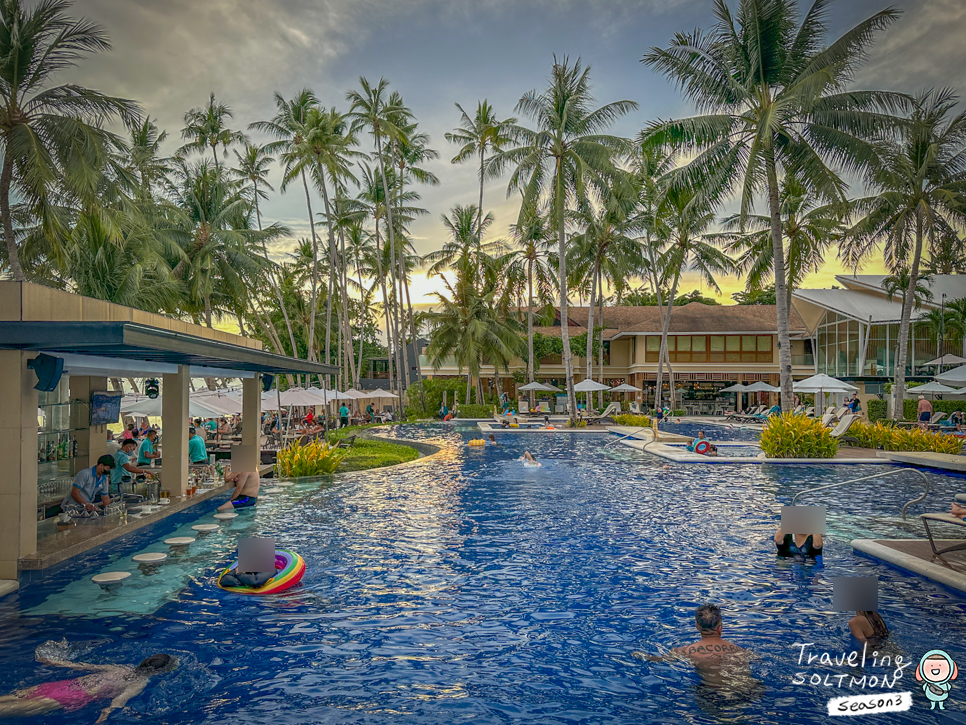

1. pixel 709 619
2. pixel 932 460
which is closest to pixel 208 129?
pixel 932 460

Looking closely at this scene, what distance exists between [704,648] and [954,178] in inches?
1088

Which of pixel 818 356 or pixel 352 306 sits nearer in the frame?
pixel 818 356

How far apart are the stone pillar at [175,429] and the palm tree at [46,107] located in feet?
24.2

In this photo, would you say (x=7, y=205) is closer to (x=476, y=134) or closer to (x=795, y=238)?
(x=795, y=238)

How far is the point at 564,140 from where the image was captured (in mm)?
30156

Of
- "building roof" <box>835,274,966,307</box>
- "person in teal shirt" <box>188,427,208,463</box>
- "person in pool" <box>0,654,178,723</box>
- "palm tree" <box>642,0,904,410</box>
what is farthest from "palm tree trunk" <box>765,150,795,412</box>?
"building roof" <box>835,274,966,307</box>

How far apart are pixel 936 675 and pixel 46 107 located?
20.7 m

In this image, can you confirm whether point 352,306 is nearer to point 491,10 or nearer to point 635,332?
point 635,332

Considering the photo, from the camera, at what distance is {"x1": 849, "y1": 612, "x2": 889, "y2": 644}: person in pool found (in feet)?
19.5

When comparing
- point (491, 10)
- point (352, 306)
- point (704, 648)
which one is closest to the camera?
point (704, 648)

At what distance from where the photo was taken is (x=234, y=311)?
134 ft

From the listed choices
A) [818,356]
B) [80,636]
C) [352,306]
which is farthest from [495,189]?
[80,636]

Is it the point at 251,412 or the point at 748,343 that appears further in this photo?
the point at 748,343

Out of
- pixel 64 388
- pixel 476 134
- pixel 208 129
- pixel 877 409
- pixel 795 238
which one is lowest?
pixel 877 409
